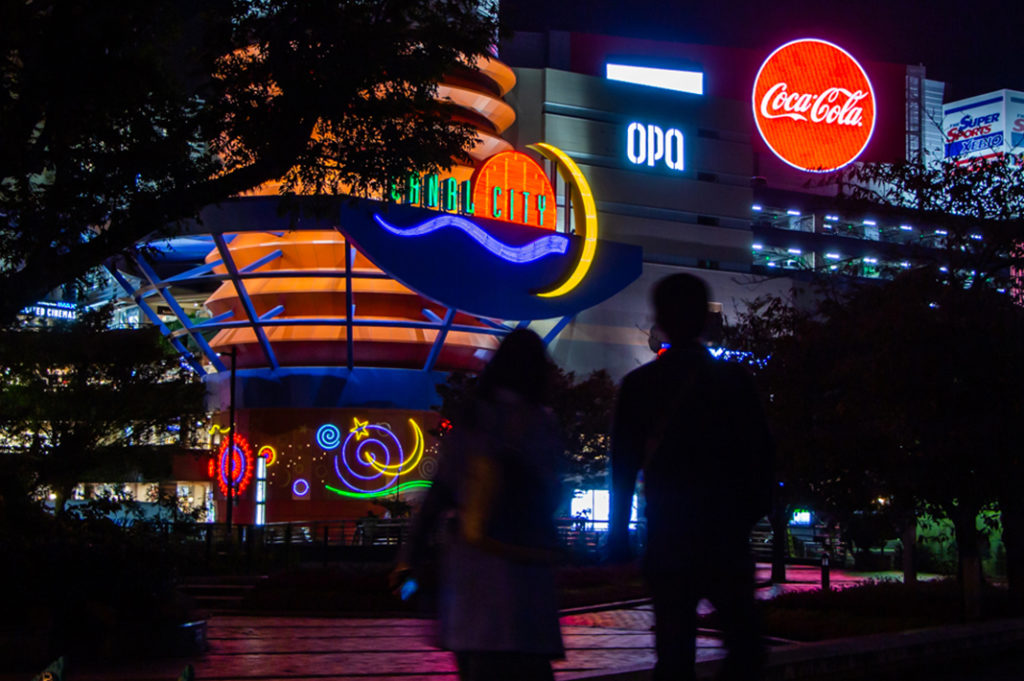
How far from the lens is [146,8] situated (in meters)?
11.1

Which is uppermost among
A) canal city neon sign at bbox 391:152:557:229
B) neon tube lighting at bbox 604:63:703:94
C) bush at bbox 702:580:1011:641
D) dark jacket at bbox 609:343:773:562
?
neon tube lighting at bbox 604:63:703:94

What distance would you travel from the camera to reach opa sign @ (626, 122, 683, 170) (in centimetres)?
5844

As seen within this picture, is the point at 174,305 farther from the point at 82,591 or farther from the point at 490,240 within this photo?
the point at 82,591

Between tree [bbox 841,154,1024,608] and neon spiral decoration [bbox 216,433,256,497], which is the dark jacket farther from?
neon spiral decoration [bbox 216,433,256,497]

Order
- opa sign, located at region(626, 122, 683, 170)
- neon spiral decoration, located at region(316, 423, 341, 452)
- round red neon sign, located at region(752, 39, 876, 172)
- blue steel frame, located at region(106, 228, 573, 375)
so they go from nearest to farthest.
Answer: blue steel frame, located at region(106, 228, 573, 375) → neon spiral decoration, located at region(316, 423, 341, 452) → opa sign, located at region(626, 122, 683, 170) → round red neon sign, located at region(752, 39, 876, 172)

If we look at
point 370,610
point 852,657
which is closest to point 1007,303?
point 852,657

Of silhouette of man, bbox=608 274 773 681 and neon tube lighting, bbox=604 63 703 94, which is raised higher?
neon tube lighting, bbox=604 63 703 94

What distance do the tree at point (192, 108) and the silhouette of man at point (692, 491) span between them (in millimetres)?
6385

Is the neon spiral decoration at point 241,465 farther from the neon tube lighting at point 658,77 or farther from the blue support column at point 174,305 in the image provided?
the neon tube lighting at point 658,77

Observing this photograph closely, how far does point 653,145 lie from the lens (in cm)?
5900

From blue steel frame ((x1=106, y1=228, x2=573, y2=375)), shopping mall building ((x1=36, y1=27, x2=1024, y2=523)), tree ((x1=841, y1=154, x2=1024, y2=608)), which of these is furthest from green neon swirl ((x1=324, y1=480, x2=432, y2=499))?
tree ((x1=841, y1=154, x2=1024, y2=608))

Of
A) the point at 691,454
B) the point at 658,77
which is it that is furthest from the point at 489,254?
the point at 691,454

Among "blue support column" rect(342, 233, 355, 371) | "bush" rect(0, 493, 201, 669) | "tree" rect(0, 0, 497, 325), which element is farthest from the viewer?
"blue support column" rect(342, 233, 355, 371)

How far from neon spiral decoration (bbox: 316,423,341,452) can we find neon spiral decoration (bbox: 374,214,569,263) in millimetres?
9866
